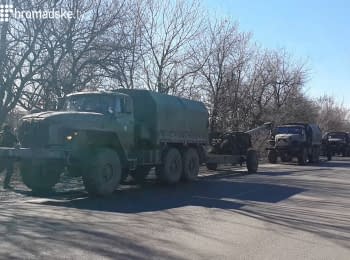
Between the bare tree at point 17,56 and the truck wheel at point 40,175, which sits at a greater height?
the bare tree at point 17,56

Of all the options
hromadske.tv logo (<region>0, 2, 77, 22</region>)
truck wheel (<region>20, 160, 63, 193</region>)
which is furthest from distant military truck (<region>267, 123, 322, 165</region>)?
truck wheel (<region>20, 160, 63, 193</region>)

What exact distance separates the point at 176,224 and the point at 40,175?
5.96 m

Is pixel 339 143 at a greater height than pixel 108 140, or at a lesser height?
greater

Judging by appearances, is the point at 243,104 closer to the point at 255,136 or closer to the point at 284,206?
the point at 255,136

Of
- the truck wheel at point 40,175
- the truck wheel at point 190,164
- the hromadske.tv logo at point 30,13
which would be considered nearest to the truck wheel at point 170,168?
the truck wheel at point 190,164

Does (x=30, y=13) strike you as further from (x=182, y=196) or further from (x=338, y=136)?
(x=338, y=136)

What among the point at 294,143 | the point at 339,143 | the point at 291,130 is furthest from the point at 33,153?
the point at 339,143

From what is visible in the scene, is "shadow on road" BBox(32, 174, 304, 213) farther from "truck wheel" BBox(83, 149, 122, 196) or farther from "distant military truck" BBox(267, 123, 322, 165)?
"distant military truck" BBox(267, 123, 322, 165)

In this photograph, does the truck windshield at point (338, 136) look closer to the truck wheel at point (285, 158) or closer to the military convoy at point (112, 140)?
the truck wheel at point (285, 158)

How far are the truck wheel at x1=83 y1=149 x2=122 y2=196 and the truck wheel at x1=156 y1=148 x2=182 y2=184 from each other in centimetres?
324

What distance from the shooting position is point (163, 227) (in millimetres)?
9977

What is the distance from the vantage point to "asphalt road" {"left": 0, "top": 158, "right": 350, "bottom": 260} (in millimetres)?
8062

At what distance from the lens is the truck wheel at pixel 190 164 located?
19828mm

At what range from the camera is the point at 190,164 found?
20.2m
